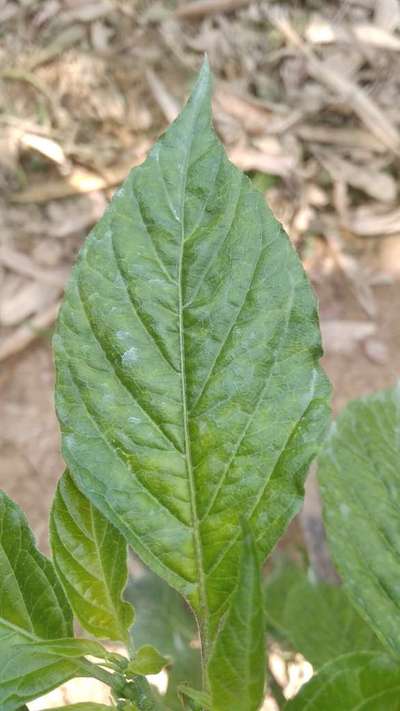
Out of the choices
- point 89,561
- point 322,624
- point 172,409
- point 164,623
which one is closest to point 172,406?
point 172,409

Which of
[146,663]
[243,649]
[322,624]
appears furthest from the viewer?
[322,624]

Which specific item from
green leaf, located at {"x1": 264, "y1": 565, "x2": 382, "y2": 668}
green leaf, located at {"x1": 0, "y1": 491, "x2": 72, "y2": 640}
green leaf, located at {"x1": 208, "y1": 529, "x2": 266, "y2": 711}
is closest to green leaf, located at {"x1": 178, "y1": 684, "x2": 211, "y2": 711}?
green leaf, located at {"x1": 208, "y1": 529, "x2": 266, "y2": 711}

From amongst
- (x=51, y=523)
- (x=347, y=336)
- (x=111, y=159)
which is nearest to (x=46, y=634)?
(x=51, y=523)

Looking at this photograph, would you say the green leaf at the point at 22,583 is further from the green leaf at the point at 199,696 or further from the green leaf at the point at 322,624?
the green leaf at the point at 322,624

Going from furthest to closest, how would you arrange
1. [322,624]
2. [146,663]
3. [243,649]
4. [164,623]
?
[164,623]
[322,624]
[146,663]
[243,649]

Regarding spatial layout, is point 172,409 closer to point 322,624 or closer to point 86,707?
point 86,707
